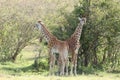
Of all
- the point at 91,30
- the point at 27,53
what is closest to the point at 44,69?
the point at 91,30

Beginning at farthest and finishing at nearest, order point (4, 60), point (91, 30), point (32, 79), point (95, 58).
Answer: point (4, 60) < point (95, 58) < point (91, 30) < point (32, 79)

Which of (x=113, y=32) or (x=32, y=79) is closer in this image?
(x=32, y=79)

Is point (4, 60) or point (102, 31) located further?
point (4, 60)

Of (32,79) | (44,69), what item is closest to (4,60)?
(44,69)

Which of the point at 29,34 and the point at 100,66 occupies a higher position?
the point at 29,34

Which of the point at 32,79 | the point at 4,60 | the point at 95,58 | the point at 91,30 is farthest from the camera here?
the point at 4,60

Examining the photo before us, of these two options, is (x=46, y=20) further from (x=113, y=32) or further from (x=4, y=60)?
(x=113, y=32)

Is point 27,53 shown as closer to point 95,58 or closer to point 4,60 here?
point 4,60

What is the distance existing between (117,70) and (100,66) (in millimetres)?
1026

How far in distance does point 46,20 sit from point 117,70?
6524 millimetres

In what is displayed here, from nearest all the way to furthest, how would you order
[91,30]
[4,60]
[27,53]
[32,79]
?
1. [32,79]
2. [91,30]
3. [4,60]
4. [27,53]

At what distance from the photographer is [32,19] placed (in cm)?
2286

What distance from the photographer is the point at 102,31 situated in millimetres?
17953

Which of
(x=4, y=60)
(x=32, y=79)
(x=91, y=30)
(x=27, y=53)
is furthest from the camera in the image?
(x=27, y=53)
